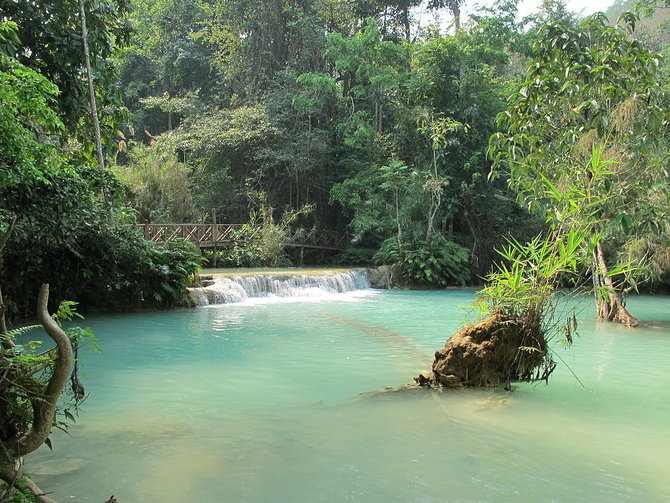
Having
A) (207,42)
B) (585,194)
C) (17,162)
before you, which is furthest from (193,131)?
(585,194)

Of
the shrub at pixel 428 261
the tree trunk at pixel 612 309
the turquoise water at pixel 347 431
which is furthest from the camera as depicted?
the shrub at pixel 428 261

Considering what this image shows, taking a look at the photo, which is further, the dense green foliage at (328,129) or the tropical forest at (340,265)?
the dense green foliage at (328,129)

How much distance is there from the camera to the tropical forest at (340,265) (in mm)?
3568

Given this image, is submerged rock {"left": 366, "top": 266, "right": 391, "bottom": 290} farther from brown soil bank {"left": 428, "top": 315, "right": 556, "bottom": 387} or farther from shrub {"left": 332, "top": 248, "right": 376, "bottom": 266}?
brown soil bank {"left": 428, "top": 315, "right": 556, "bottom": 387}

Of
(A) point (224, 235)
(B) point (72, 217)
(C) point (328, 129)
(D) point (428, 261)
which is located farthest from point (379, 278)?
(B) point (72, 217)

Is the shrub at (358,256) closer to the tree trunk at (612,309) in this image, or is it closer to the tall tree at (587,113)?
the tree trunk at (612,309)

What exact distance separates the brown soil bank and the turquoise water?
157 mm

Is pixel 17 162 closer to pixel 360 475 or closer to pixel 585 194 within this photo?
pixel 360 475

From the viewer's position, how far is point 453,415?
4543mm

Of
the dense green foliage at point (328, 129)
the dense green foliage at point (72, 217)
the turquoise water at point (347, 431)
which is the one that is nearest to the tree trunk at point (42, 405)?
the turquoise water at point (347, 431)

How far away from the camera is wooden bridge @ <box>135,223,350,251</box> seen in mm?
17453

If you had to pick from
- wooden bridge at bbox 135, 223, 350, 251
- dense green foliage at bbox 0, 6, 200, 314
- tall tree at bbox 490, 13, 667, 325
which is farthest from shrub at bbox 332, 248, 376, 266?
tall tree at bbox 490, 13, 667, 325

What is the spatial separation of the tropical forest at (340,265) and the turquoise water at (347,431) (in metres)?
0.03

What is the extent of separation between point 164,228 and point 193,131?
5.34 metres
